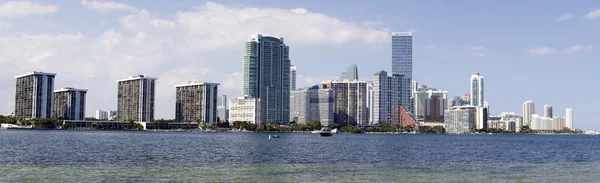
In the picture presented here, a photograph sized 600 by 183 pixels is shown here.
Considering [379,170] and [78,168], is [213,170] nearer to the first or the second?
[78,168]

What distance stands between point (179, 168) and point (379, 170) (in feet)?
71.9

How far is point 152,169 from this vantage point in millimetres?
67562

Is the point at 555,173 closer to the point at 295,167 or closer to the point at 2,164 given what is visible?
the point at 295,167

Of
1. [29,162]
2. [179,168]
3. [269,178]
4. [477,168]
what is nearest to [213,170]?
[179,168]

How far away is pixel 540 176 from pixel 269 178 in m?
29.7

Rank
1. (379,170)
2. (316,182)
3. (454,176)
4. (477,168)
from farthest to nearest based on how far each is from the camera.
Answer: (477,168)
(379,170)
(454,176)
(316,182)

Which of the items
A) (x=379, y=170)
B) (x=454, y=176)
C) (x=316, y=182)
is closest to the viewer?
(x=316, y=182)

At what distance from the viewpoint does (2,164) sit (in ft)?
230

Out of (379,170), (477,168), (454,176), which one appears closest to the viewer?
(454,176)

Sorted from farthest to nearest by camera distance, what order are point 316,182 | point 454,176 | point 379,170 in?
1. point 379,170
2. point 454,176
3. point 316,182

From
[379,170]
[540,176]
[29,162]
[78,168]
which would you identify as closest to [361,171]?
[379,170]

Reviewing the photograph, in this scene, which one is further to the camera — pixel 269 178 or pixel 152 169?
pixel 152 169

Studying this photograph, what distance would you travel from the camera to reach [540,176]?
227ft

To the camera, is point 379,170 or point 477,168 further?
point 477,168
